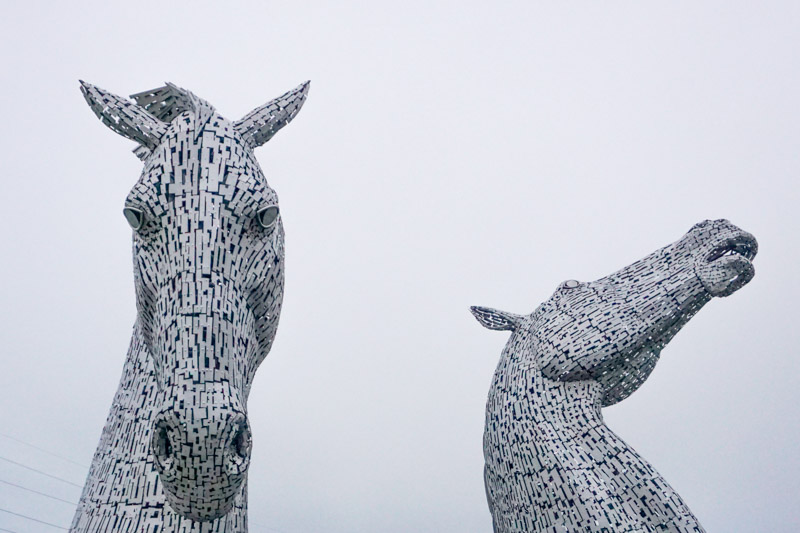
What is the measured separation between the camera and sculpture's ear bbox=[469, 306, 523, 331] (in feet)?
13.6

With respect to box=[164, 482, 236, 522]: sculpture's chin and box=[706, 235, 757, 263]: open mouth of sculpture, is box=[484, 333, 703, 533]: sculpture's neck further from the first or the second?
box=[164, 482, 236, 522]: sculpture's chin

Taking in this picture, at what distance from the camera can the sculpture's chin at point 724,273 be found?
358cm

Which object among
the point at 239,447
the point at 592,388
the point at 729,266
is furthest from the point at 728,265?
the point at 239,447

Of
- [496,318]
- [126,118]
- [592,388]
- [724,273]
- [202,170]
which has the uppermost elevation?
[496,318]

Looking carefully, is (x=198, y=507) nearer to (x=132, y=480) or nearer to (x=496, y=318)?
(x=132, y=480)

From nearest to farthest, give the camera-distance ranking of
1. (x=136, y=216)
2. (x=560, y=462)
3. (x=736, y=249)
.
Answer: (x=136, y=216), (x=560, y=462), (x=736, y=249)

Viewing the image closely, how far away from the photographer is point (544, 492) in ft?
10.5

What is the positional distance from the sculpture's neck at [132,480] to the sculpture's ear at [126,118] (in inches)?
26.7

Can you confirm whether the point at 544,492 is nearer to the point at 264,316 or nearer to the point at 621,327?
the point at 621,327

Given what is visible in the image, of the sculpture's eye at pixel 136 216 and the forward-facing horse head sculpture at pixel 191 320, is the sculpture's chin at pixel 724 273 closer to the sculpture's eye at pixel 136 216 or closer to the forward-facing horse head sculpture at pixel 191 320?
the forward-facing horse head sculpture at pixel 191 320

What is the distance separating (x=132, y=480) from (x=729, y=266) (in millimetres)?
2968

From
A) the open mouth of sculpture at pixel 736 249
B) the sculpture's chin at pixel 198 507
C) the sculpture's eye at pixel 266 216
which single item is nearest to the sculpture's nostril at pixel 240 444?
the sculpture's chin at pixel 198 507

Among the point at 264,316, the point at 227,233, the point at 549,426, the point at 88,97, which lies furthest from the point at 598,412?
the point at 88,97

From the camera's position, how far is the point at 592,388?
3.50 metres
